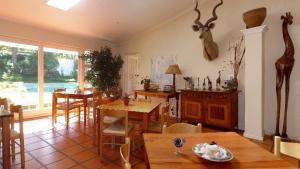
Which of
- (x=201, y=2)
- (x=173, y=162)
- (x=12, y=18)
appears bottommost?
(x=173, y=162)

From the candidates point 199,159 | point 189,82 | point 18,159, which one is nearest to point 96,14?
point 189,82

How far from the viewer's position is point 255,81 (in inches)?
132

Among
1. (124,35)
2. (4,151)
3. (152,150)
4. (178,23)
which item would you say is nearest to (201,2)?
(178,23)

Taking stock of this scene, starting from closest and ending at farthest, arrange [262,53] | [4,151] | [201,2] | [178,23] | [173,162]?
[173,162], [4,151], [262,53], [201,2], [178,23]

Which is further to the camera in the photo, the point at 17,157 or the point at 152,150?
the point at 17,157

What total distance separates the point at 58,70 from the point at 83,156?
3427mm

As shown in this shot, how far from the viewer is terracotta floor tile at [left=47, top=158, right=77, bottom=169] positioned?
7.85 feet

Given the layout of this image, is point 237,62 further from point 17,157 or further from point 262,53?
point 17,157

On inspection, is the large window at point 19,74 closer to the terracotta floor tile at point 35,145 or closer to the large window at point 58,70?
the large window at point 58,70

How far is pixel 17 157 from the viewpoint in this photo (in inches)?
105

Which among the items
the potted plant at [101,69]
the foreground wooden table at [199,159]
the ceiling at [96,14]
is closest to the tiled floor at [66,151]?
the foreground wooden table at [199,159]

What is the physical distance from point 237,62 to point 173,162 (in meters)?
3.46

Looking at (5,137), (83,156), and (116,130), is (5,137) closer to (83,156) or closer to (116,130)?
(83,156)

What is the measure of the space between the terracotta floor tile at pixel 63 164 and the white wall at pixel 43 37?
3290mm
